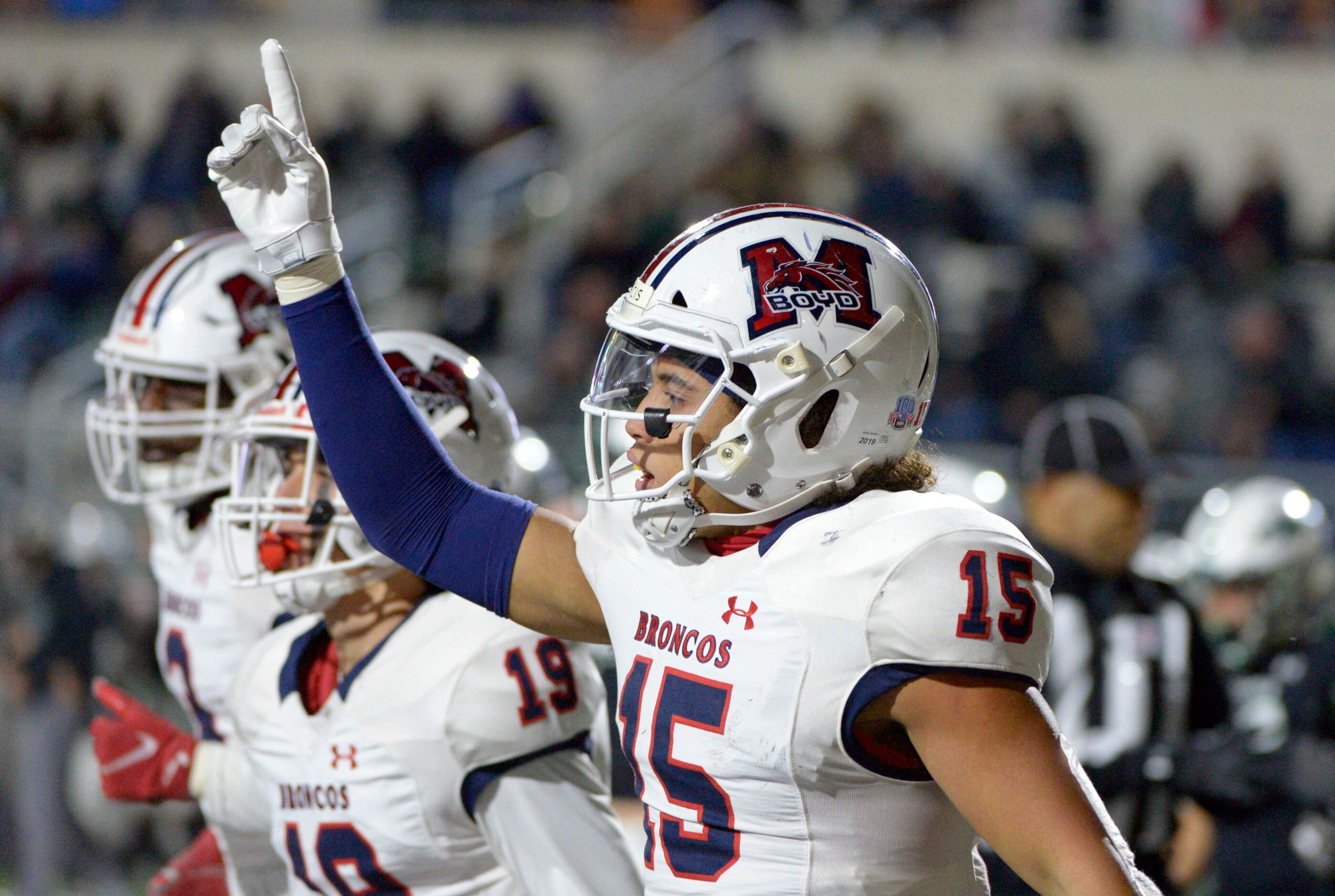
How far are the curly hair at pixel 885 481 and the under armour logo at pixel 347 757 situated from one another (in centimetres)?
89

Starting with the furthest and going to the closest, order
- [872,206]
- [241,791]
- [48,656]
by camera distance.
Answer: [872,206], [48,656], [241,791]

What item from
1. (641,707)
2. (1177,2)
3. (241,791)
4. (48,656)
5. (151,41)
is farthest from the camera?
(151,41)

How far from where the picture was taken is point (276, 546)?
8.11ft

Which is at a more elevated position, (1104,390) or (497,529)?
(497,529)

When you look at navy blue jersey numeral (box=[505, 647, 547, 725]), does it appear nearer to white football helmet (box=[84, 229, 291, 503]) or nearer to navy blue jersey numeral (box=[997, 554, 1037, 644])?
navy blue jersey numeral (box=[997, 554, 1037, 644])

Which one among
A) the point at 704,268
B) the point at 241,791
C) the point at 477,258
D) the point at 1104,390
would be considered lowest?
the point at 1104,390

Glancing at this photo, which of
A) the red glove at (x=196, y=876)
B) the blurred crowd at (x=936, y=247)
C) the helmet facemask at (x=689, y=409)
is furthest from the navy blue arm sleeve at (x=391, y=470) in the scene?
the blurred crowd at (x=936, y=247)

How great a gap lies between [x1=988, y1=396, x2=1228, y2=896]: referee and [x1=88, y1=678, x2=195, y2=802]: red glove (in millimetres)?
1702

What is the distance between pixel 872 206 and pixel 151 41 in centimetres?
→ 610

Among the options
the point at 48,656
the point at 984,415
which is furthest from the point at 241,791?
the point at 984,415

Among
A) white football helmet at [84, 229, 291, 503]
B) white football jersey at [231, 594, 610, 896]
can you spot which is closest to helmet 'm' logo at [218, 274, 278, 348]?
white football helmet at [84, 229, 291, 503]

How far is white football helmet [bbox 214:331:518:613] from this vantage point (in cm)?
244

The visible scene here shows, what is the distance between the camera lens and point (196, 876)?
3.18 m

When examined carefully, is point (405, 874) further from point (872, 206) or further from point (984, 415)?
point (872, 206)
